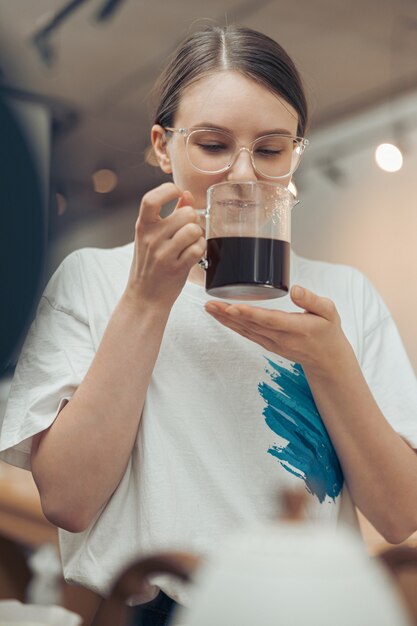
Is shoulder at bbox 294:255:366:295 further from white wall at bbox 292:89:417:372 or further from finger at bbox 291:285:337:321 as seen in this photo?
white wall at bbox 292:89:417:372

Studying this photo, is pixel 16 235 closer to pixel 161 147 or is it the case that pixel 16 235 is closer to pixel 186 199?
pixel 161 147

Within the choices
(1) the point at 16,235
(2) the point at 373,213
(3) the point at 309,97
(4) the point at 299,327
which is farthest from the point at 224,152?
(2) the point at 373,213

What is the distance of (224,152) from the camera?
3.03 ft

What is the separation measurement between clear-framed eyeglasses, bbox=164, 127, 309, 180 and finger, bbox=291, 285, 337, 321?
181 mm

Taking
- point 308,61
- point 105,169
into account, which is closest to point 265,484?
point 105,169

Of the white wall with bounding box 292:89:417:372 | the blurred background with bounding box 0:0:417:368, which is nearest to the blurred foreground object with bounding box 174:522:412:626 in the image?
the blurred background with bounding box 0:0:417:368

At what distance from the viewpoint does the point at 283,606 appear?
0.43m

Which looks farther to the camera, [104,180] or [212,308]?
[104,180]

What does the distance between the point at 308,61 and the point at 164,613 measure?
1159 millimetres

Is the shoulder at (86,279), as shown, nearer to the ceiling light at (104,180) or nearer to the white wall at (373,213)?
the ceiling light at (104,180)

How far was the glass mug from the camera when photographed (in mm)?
780

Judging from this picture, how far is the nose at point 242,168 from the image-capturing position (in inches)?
35.4

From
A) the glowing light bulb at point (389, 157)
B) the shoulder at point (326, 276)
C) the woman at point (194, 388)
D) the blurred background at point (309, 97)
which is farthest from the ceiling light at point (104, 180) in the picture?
the glowing light bulb at point (389, 157)

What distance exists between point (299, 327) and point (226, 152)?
242 mm
